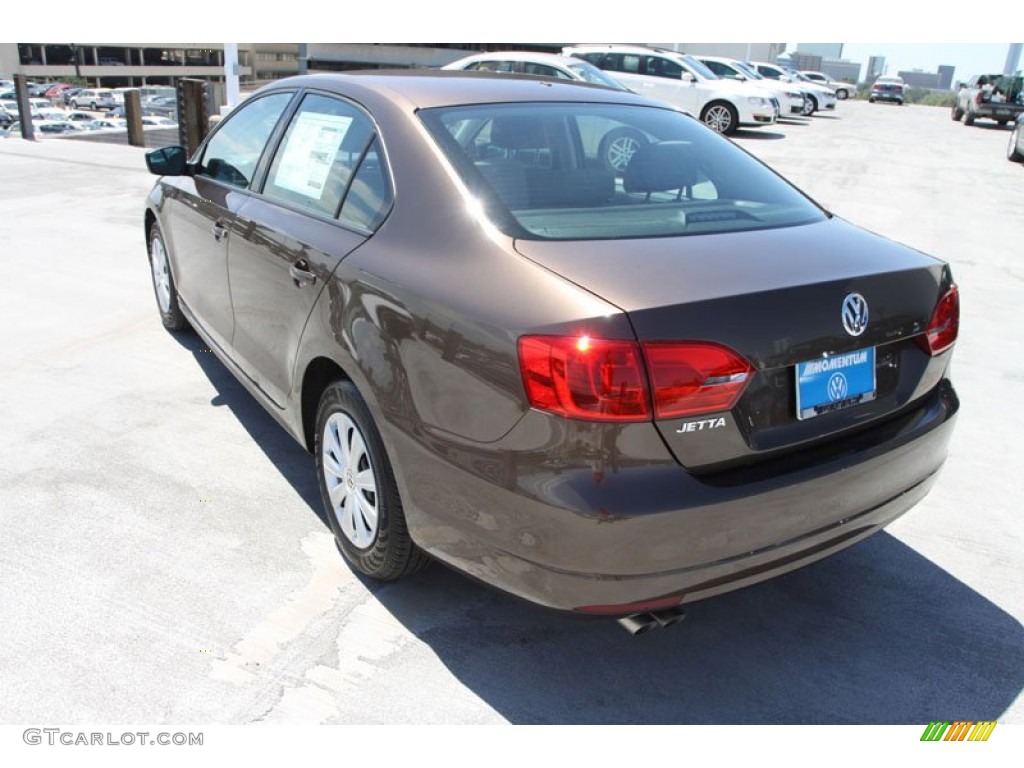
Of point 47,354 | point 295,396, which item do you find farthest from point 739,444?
point 47,354

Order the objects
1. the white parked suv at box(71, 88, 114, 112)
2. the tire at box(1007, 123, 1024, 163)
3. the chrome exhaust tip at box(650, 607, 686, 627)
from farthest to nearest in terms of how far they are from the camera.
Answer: the white parked suv at box(71, 88, 114, 112) < the tire at box(1007, 123, 1024, 163) < the chrome exhaust tip at box(650, 607, 686, 627)

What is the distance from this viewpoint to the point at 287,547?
125 inches

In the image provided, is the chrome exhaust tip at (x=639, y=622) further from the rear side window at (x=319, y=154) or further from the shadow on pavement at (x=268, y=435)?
the rear side window at (x=319, y=154)

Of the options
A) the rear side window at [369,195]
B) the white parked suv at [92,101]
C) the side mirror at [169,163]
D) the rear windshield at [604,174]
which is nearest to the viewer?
the rear windshield at [604,174]

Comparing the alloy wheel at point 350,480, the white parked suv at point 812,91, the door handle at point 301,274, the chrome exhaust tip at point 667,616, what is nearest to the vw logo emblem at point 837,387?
the chrome exhaust tip at point 667,616

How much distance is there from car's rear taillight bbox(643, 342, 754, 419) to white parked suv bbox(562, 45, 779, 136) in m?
16.7

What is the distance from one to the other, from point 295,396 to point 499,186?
1177 mm

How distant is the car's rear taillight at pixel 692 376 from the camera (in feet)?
6.63

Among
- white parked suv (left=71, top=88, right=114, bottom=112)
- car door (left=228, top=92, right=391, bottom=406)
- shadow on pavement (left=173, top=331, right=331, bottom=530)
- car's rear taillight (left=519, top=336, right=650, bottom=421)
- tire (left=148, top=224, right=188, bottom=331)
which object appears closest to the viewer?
car's rear taillight (left=519, top=336, right=650, bottom=421)

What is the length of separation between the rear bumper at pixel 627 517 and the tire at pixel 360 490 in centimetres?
22

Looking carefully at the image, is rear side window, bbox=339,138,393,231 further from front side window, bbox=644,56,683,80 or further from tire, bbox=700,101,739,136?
front side window, bbox=644,56,683,80

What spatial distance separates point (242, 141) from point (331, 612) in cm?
234

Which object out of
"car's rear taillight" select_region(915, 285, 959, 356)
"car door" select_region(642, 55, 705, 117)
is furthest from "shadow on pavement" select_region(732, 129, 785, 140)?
"car's rear taillight" select_region(915, 285, 959, 356)

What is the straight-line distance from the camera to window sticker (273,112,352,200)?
3.16m
